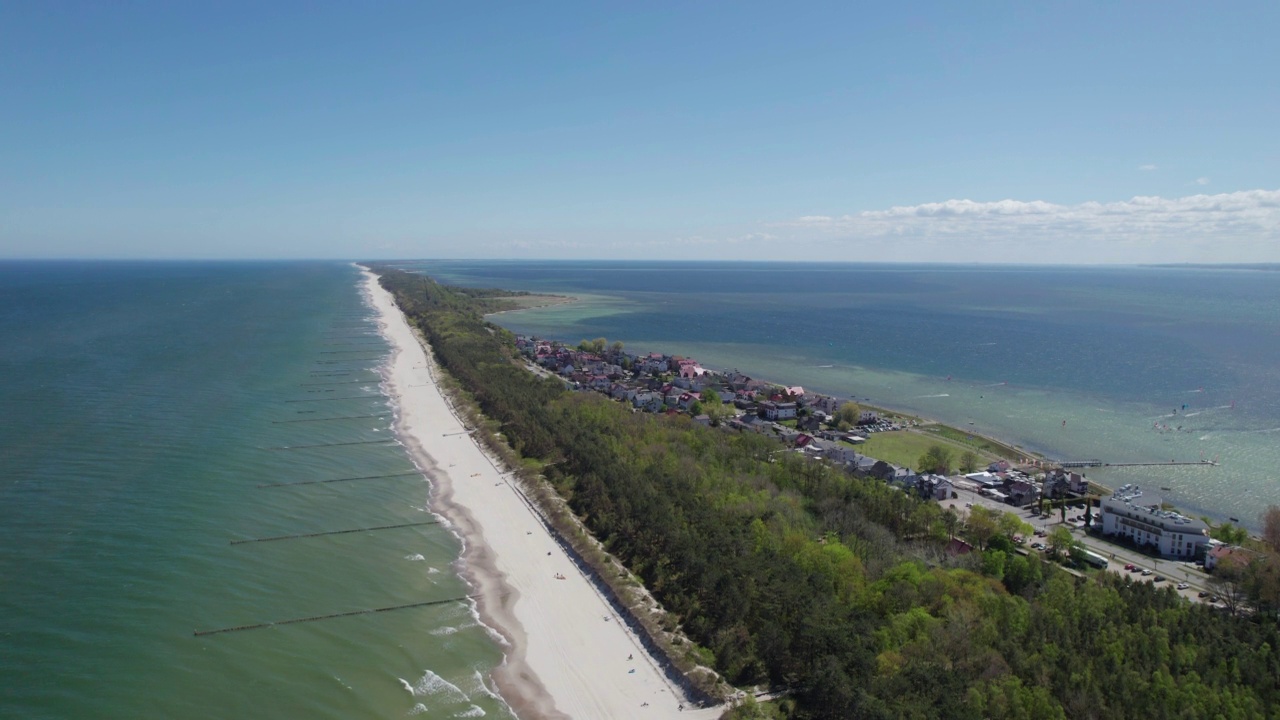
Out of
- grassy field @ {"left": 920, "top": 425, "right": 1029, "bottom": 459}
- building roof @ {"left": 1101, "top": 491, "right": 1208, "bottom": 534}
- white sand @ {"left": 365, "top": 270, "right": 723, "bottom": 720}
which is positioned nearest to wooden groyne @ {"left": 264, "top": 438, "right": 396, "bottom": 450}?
white sand @ {"left": 365, "top": 270, "right": 723, "bottom": 720}

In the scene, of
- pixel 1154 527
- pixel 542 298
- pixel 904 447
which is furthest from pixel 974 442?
pixel 542 298

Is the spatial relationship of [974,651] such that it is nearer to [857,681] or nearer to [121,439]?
[857,681]

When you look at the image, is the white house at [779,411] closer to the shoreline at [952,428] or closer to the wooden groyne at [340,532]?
the shoreline at [952,428]

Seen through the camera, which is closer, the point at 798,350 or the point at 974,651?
the point at 974,651

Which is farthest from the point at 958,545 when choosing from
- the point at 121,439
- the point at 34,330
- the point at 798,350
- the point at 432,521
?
the point at 34,330

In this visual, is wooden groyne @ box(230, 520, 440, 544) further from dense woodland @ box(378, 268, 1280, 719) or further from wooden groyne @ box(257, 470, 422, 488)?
dense woodland @ box(378, 268, 1280, 719)

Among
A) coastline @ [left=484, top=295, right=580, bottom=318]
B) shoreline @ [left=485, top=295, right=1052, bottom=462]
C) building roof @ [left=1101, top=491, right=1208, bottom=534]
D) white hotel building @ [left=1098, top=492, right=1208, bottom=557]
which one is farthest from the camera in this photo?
coastline @ [left=484, top=295, right=580, bottom=318]

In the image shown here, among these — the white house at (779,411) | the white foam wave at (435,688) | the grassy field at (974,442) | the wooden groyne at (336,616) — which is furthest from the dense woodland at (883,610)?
the white house at (779,411)
